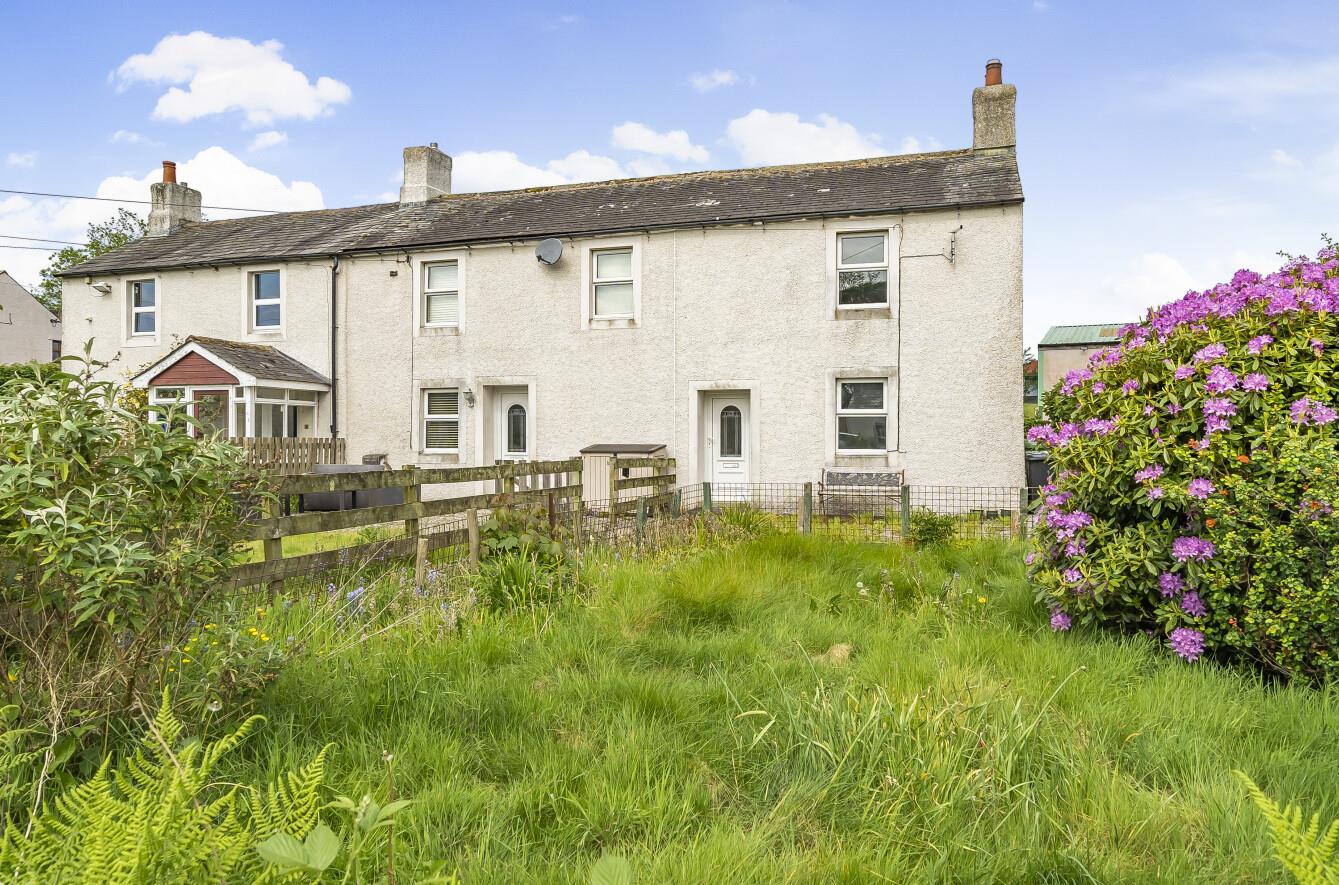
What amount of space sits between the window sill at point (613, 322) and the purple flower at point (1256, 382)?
11341 mm

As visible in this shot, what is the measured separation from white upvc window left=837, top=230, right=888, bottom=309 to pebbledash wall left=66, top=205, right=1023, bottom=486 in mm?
229

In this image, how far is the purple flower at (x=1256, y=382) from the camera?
12.6 ft

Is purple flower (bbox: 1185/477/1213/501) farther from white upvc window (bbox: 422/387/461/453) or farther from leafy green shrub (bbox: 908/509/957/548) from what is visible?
white upvc window (bbox: 422/387/461/453)

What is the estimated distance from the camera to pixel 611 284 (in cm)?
1475

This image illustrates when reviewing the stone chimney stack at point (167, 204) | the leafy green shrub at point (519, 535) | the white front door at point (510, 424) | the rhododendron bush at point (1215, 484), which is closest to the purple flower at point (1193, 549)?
the rhododendron bush at point (1215, 484)

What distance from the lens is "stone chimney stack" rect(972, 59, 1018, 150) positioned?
1363 centimetres

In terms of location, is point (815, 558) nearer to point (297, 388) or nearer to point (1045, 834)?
point (1045, 834)

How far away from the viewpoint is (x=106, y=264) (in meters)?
17.6

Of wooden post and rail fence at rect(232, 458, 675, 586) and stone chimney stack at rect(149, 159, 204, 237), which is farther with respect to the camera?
stone chimney stack at rect(149, 159, 204, 237)

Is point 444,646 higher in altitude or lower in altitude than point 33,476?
lower

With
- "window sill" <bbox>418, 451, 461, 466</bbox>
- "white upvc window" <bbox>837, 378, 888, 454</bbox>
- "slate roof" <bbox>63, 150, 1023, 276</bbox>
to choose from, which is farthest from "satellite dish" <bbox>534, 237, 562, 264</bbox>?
"white upvc window" <bbox>837, 378, 888, 454</bbox>

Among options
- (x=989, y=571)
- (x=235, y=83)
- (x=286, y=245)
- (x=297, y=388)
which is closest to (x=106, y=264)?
(x=286, y=245)

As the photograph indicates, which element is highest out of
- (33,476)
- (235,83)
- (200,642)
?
(235,83)

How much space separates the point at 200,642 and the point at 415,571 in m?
2.52
